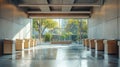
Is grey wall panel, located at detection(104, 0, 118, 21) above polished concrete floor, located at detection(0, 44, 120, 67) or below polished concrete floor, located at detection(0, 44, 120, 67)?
above

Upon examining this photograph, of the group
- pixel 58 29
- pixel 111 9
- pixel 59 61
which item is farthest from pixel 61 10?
pixel 59 61

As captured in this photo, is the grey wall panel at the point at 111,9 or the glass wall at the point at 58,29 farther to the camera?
the glass wall at the point at 58,29

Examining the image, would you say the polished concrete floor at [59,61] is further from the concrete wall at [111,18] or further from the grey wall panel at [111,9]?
the grey wall panel at [111,9]

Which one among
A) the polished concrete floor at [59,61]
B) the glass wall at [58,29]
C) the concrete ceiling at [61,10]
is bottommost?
the polished concrete floor at [59,61]

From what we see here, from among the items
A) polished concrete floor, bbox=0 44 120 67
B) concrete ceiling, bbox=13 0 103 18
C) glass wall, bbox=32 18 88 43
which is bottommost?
polished concrete floor, bbox=0 44 120 67

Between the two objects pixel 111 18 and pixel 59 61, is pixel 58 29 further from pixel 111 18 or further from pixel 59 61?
pixel 59 61

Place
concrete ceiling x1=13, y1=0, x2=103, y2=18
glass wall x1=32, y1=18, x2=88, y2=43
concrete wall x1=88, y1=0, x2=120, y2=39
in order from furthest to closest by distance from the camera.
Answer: glass wall x1=32, y1=18, x2=88, y2=43 → concrete ceiling x1=13, y1=0, x2=103, y2=18 → concrete wall x1=88, y1=0, x2=120, y2=39

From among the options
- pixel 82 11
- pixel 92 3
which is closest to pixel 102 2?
pixel 92 3

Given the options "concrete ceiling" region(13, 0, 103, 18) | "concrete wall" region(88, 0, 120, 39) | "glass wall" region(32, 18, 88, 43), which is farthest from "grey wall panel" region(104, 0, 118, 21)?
"glass wall" region(32, 18, 88, 43)

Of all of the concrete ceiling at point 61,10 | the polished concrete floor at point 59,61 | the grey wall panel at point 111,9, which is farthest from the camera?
the concrete ceiling at point 61,10

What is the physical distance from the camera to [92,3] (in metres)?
19.2

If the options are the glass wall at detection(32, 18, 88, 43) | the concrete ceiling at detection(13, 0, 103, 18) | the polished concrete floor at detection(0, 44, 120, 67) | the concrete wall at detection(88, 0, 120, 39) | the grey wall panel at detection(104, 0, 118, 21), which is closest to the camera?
the polished concrete floor at detection(0, 44, 120, 67)

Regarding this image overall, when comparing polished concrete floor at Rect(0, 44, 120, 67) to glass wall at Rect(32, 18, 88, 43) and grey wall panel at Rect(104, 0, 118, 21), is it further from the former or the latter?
glass wall at Rect(32, 18, 88, 43)

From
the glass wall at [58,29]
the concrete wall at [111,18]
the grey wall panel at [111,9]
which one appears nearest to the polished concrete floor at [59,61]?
the concrete wall at [111,18]
